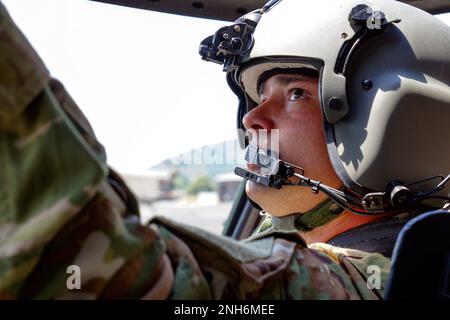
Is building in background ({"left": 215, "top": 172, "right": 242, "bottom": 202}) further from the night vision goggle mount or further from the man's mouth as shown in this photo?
the night vision goggle mount

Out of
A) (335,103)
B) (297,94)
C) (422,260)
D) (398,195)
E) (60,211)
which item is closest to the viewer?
(60,211)

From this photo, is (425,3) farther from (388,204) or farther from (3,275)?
(3,275)

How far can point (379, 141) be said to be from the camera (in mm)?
1366

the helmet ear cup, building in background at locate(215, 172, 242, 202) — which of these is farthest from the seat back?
building in background at locate(215, 172, 242, 202)

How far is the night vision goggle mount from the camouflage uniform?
2.93 feet

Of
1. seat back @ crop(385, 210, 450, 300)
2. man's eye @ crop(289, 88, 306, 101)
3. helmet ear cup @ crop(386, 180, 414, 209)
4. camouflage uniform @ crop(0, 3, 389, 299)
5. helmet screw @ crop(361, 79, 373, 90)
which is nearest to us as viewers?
camouflage uniform @ crop(0, 3, 389, 299)

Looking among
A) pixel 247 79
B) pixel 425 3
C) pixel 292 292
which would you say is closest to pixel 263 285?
pixel 292 292

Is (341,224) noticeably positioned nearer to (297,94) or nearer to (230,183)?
(297,94)

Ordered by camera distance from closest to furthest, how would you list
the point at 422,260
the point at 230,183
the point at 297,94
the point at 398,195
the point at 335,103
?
the point at 422,260
the point at 398,195
the point at 335,103
the point at 297,94
the point at 230,183

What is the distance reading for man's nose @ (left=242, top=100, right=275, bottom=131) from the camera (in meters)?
1.50

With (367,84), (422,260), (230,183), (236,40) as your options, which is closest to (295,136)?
(367,84)

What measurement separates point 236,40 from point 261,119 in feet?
0.88

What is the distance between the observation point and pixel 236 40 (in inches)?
63.2
